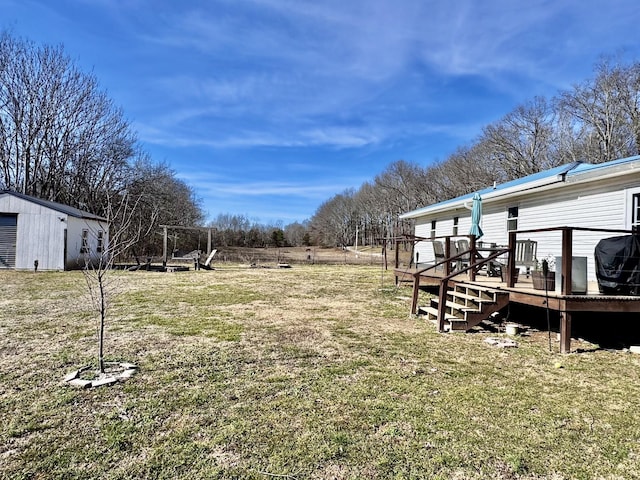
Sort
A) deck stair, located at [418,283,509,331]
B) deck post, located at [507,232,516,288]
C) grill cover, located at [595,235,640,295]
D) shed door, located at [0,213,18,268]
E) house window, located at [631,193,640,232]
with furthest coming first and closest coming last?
1. shed door, located at [0,213,18,268]
2. house window, located at [631,193,640,232]
3. deck stair, located at [418,283,509,331]
4. deck post, located at [507,232,516,288]
5. grill cover, located at [595,235,640,295]

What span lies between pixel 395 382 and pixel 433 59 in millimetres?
12520

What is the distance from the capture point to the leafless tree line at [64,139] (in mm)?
20750

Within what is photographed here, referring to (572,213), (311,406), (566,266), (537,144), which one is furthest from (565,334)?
(537,144)

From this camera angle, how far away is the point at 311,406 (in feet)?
9.84

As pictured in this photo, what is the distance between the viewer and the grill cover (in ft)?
16.9

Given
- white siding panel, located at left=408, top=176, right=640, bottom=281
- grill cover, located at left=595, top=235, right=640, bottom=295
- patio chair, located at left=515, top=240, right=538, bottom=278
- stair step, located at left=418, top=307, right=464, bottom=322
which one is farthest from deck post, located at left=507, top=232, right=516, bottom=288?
white siding panel, located at left=408, top=176, right=640, bottom=281

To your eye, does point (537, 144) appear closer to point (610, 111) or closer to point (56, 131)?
point (610, 111)

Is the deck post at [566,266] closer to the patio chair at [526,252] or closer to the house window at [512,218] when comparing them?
the patio chair at [526,252]

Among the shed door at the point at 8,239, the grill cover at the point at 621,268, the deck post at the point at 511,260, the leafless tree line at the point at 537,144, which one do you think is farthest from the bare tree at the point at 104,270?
the leafless tree line at the point at 537,144

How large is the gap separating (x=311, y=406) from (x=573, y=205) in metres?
7.68

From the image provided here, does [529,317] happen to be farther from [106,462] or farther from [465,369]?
[106,462]

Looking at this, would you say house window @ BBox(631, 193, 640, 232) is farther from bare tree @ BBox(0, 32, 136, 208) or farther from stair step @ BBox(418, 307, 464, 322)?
bare tree @ BBox(0, 32, 136, 208)

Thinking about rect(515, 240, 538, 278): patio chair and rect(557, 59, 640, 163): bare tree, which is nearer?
rect(515, 240, 538, 278): patio chair

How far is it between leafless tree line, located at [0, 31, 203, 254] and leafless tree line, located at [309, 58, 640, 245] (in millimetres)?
18387
